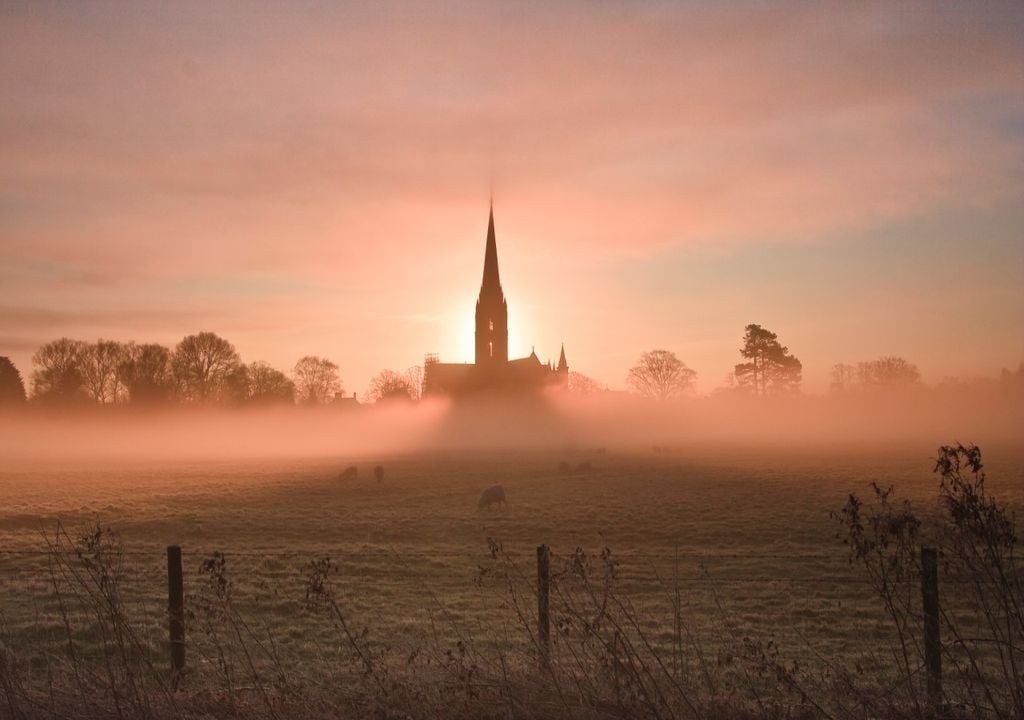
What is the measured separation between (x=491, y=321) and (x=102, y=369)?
189 ft

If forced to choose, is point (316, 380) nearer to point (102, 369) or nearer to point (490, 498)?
point (102, 369)

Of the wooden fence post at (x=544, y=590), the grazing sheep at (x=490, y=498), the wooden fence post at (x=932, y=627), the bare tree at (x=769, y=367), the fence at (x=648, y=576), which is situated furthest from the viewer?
the bare tree at (x=769, y=367)

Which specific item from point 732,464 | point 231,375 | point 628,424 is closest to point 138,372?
point 231,375

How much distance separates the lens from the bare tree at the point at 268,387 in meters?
97.2

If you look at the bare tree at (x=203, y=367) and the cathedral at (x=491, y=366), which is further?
the cathedral at (x=491, y=366)

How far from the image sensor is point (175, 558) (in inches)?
333

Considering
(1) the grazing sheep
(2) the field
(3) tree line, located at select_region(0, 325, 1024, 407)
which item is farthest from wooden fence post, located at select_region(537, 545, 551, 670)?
(3) tree line, located at select_region(0, 325, 1024, 407)

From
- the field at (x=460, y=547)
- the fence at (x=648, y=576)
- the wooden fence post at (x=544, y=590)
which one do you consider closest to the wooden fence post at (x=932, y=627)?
the field at (x=460, y=547)

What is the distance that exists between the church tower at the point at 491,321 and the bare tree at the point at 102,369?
2070 inches

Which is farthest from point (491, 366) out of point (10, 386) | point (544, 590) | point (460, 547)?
point (544, 590)

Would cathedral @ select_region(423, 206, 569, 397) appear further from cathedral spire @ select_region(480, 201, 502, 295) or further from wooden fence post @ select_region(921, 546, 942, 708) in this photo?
wooden fence post @ select_region(921, 546, 942, 708)

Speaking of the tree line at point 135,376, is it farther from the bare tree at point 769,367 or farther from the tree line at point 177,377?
the bare tree at point 769,367

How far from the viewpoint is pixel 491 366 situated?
12069 cm

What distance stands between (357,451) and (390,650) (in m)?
59.2
